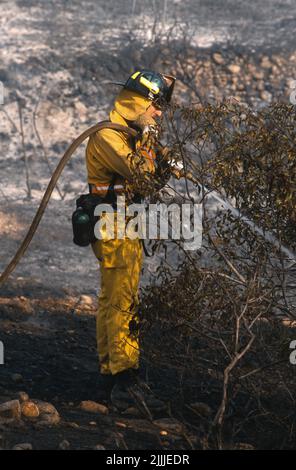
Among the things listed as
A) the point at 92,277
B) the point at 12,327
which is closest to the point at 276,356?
the point at 12,327

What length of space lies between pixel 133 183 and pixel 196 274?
1.95 feet

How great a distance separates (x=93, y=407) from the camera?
5754mm

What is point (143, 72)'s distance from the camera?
19.5ft

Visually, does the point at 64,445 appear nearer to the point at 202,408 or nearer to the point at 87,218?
the point at 202,408

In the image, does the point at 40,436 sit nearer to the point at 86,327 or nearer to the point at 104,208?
the point at 104,208

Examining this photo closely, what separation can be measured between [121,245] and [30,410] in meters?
1.15

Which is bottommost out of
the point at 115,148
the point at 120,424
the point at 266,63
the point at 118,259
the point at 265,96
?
the point at 120,424

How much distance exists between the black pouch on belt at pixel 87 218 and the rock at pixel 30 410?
1.12 metres

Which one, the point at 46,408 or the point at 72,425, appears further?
the point at 46,408

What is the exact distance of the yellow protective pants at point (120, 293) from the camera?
589 centimetres

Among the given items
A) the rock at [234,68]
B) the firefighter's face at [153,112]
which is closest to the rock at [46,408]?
the firefighter's face at [153,112]

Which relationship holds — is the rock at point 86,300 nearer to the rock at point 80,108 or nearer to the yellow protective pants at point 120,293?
the yellow protective pants at point 120,293

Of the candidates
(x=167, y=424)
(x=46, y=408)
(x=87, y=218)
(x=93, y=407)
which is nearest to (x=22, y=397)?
(x=46, y=408)

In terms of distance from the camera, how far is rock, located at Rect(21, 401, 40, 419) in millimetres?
5383
